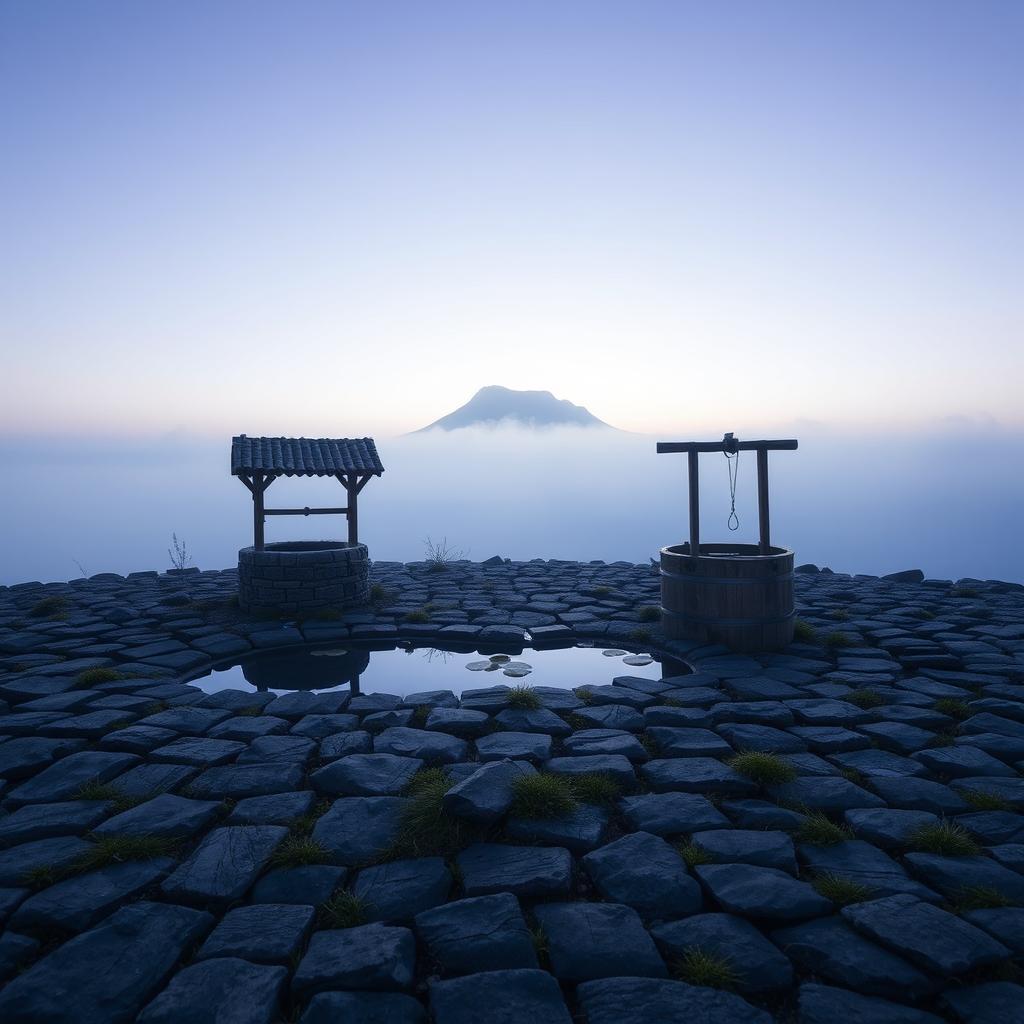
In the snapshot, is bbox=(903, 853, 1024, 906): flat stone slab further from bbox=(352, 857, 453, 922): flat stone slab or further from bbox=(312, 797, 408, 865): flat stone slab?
bbox=(312, 797, 408, 865): flat stone slab

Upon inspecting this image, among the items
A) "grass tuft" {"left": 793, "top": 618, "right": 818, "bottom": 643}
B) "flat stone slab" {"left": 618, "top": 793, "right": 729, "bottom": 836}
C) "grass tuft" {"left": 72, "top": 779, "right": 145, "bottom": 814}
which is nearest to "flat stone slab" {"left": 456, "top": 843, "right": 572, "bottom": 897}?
"flat stone slab" {"left": 618, "top": 793, "right": 729, "bottom": 836}

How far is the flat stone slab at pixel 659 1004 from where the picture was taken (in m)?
2.36

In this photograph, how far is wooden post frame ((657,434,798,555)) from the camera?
7594mm

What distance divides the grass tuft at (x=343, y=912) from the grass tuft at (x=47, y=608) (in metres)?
7.59

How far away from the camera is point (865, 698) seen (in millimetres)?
5496

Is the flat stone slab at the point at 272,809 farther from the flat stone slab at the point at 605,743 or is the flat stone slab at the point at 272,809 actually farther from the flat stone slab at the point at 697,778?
the flat stone slab at the point at 697,778

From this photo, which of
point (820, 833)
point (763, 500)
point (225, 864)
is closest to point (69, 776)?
point (225, 864)

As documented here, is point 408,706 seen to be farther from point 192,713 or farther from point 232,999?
point 232,999

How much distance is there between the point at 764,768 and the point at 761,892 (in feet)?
3.96

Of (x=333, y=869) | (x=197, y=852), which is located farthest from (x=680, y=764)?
(x=197, y=852)

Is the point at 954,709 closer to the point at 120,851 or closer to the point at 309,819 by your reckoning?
the point at 309,819

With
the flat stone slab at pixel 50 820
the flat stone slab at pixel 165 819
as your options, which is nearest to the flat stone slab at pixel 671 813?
the flat stone slab at pixel 165 819

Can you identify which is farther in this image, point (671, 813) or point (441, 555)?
point (441, 555)

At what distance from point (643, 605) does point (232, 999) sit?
7077mm
